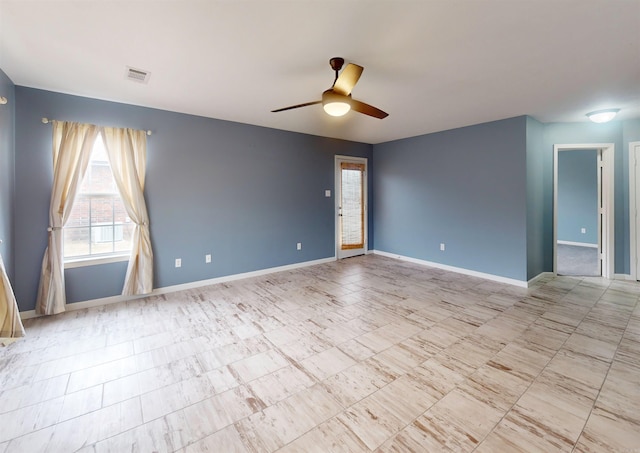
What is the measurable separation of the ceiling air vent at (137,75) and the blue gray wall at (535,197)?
503 cm

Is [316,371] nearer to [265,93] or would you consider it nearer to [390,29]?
[390,29]

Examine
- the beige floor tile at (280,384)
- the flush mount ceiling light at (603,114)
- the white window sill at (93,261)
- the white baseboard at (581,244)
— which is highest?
the flush mount ceiling light at (603,114)

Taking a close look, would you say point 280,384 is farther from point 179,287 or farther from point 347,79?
point 179,287

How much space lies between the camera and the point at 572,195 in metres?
7.20

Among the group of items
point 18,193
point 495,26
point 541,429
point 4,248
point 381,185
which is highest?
point 495,26

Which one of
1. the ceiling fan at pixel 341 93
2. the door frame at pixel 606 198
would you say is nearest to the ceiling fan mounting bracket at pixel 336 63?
the ceiling fan at pixel 341 93

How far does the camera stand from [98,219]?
361 centimetres

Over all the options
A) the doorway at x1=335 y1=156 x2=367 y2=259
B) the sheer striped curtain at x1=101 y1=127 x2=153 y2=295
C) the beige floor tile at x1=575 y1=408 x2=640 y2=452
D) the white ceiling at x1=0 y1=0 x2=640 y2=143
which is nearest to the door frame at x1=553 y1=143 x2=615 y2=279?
the white ceiling at x1=0 y1=0 x2=640 y2=143

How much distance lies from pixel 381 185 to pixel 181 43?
489 centimetres

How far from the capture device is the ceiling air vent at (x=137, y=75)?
270 cm

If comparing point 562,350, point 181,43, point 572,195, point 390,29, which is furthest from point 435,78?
point 572,195

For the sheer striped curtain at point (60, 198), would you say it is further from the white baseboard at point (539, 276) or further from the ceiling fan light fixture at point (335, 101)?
the white baseboard at point (539, 276)

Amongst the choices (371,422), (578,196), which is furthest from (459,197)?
(578,196)

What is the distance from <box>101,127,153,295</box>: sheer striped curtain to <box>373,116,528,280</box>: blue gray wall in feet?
15.2
